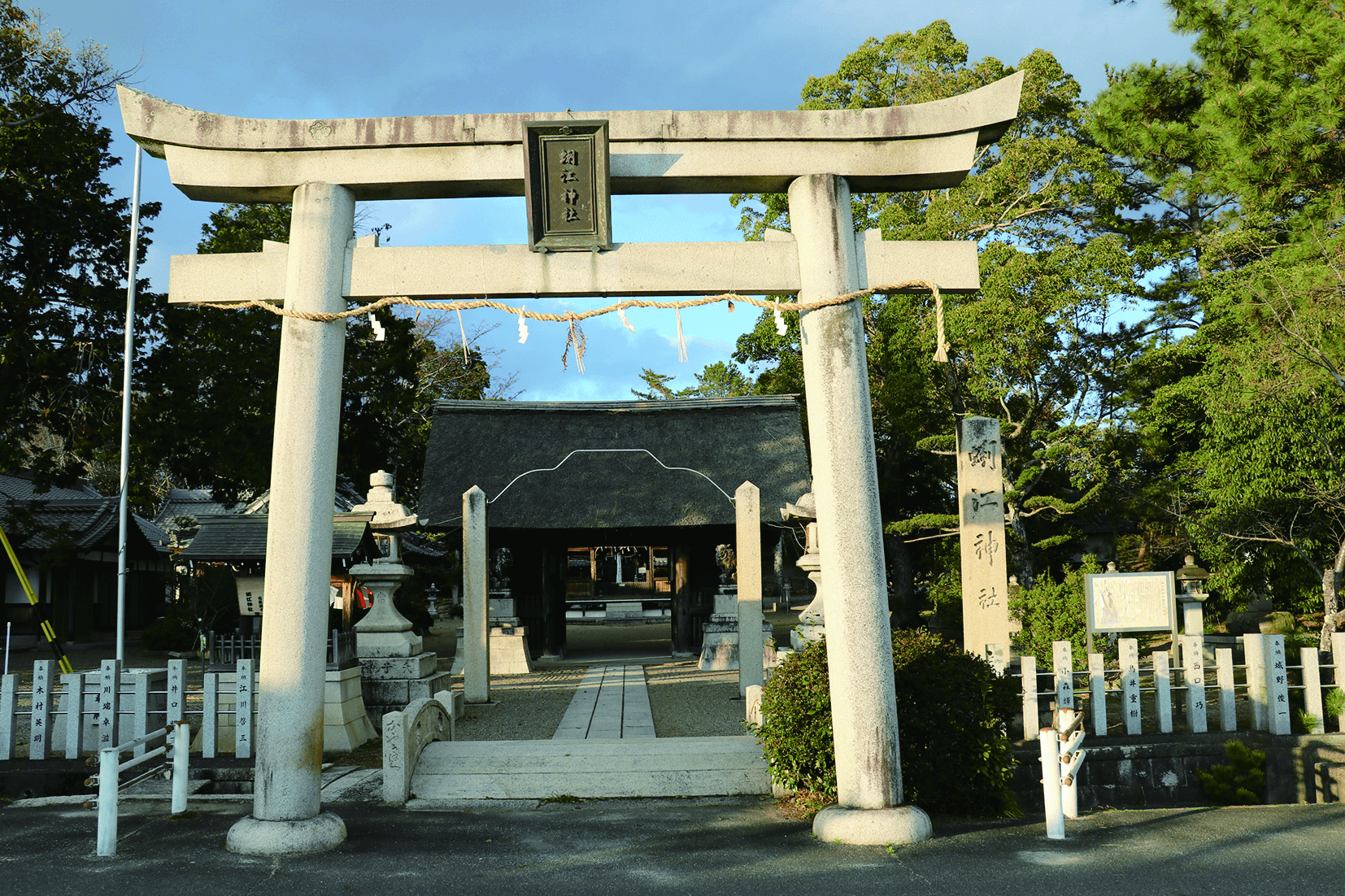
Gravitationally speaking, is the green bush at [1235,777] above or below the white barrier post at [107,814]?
below

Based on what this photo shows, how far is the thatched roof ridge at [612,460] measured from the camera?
17.6m

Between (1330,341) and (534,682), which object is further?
(534,682)

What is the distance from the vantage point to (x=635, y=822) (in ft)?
19.9

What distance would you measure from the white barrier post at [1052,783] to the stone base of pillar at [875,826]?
75 centimetres

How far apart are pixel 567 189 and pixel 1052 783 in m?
4.57

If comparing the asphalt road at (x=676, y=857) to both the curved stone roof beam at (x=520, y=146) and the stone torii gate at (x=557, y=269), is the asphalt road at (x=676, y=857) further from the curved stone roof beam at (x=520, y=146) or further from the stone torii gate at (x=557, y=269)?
the curved stone roof beam at (x=520, y=146)

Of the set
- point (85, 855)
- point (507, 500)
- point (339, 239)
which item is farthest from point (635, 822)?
point (507, 500)

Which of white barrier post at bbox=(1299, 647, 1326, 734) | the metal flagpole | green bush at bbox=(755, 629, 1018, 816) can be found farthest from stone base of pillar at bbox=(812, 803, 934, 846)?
the metal flagpole

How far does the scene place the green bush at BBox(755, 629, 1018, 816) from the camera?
597 centimetres

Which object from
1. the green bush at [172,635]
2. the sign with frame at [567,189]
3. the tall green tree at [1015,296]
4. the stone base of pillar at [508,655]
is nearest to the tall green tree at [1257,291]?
the tall green tree at [1015,296]

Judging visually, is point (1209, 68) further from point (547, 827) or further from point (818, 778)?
point (547, 827)

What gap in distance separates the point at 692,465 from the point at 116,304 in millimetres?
11355

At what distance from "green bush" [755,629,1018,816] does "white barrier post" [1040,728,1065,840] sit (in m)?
0.62

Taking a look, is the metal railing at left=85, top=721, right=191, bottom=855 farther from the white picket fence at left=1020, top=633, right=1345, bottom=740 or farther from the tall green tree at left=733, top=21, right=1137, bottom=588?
the tall green tree at left=733, top=21, right=1137, bottom=588
